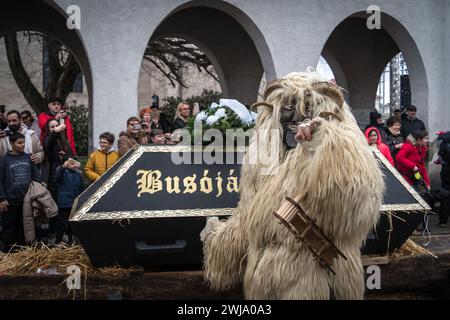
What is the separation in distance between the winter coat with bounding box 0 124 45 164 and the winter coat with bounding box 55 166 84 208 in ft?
1.63

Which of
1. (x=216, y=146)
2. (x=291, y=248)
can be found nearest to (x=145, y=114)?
(x=216, y=146)

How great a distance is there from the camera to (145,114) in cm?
687

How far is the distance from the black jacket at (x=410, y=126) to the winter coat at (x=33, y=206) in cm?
581

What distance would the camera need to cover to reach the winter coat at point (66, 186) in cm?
578

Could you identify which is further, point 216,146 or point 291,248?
point 216,146

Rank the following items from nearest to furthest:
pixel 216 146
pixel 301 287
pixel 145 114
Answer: pixel 301 287, pixel 216 146, pixel 145 114

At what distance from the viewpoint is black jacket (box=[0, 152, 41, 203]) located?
5.62m

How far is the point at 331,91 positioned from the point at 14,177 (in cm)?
392

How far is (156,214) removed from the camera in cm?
366

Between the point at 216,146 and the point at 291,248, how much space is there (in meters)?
1.50

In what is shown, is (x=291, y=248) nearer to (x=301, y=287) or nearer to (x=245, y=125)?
(x=301, y=287)

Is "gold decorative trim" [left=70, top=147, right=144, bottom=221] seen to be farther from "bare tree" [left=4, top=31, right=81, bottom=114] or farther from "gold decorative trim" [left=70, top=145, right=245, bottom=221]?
"bare tree" [left=4, top=31, right=81, bottom=114]

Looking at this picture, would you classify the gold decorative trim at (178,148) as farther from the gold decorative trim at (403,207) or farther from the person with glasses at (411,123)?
the person with glasses at (411,123)

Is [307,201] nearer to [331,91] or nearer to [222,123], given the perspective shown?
[331,91]
